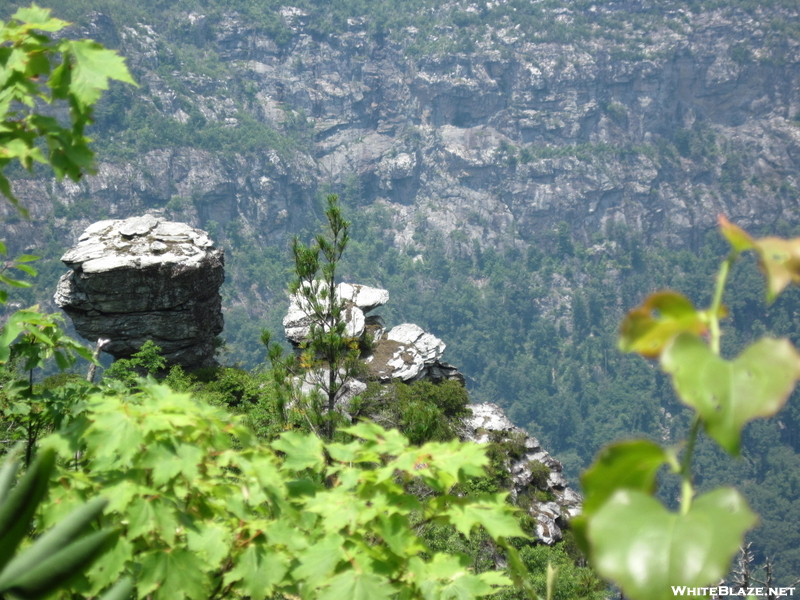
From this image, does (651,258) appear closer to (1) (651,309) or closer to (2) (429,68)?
(2) (429,68)

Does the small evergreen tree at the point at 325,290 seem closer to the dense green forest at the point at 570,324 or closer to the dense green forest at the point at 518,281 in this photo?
the dense green forest at the point at 518,281

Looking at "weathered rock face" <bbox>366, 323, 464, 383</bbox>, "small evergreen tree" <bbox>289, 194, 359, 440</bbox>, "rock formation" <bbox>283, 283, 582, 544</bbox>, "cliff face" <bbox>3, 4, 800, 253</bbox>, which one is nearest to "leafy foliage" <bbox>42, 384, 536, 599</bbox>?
"small evergreen tree" <bbox>289, 194, 359, 440</bbox>

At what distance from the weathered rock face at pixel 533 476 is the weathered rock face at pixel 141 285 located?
7.66 metres

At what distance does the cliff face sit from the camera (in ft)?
431

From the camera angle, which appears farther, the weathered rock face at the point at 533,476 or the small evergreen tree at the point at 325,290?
the weathered rock face at the point at 533,476

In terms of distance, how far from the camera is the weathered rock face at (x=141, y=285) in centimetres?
1489

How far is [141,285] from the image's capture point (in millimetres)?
15094

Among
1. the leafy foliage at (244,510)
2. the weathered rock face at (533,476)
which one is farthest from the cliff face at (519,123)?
the leafy foliage at (244,510)

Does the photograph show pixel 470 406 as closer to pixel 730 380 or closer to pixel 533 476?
pixel 533 476

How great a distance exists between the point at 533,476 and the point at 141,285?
10.9m

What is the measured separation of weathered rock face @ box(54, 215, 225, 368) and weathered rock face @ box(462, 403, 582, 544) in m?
7.66

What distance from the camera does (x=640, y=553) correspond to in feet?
1.39

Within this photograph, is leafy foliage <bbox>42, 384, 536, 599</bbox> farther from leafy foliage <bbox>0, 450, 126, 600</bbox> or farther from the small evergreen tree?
the small evergreen tree

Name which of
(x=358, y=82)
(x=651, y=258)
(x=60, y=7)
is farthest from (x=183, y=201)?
(x=651, y=258)
